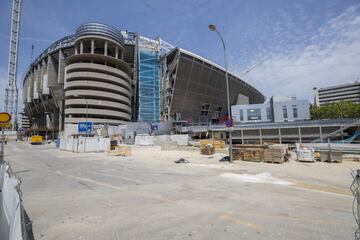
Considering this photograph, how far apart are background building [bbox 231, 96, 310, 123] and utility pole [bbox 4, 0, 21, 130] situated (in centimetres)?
12827

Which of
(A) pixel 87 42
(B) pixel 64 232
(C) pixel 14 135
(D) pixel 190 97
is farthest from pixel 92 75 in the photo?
(B) pixel 64 232

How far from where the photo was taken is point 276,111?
6756cm

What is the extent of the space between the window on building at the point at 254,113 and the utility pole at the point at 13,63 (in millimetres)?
130166

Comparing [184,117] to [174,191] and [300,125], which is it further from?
[174,191]

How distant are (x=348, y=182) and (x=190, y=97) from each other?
2929 inches

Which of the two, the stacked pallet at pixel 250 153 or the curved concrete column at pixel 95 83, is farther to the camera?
the curved concrete column at pixel 95 83

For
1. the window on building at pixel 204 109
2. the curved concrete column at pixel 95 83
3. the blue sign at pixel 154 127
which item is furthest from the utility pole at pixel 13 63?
the window on building at pixel 204 109

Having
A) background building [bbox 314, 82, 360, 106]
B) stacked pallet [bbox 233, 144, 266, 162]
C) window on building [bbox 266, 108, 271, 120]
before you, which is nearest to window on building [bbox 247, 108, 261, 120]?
window on building [bbox 266, 108, 271, 120]

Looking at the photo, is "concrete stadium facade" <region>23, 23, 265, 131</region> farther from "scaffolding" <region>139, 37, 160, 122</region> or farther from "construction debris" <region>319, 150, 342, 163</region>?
"construction debris" <region>319, 150, 342, 163</region>

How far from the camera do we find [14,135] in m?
109

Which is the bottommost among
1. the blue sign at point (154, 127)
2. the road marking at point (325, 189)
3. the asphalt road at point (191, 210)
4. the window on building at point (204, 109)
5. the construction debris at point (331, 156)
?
the road marking at point (325, 189)

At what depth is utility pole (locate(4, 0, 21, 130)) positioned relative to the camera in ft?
386

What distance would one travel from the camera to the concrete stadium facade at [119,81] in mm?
76625

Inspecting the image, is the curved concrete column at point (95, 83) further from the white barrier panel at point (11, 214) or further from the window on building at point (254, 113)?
the white barrier panel at point (11, 214)
